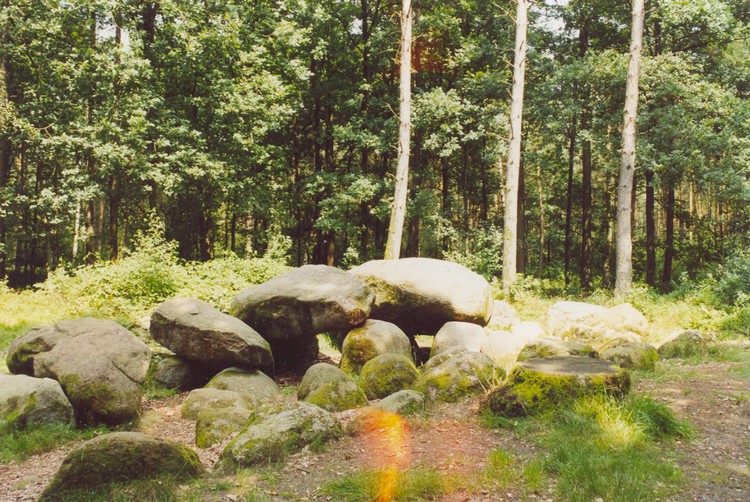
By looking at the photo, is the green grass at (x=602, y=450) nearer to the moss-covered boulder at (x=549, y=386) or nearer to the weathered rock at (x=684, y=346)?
the moss-covered boulder at (x=549, y=386)

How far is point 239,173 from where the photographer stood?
1966cm

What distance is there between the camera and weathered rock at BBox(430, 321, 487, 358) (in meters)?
9.62

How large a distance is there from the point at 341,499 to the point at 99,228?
2298 cm

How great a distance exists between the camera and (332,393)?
675 cm

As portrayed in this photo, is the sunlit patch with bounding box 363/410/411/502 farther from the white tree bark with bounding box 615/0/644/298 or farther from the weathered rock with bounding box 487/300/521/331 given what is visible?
the white tree bark with bounding box 615/0/644/298

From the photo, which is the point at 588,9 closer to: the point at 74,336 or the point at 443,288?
the point at 443,288

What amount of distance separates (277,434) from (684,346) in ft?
28.9

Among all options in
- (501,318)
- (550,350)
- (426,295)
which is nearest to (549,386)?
(550,350)

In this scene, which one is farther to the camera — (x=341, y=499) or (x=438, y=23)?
(x=438, y=23)

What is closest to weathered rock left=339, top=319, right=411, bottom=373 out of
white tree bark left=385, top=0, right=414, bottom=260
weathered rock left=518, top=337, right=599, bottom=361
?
weathered rock left=518, top=337, right=599, bottom=361

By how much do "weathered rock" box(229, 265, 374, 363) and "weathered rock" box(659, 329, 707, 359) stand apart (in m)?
6.32

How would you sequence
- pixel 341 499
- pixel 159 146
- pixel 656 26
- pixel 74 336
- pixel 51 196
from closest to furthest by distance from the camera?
1. pixel 341 499
2. pixel 74 336
3. pixel 51 196
4. pixel 159 146
5. pixel 656 26

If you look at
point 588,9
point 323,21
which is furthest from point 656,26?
point 323,21

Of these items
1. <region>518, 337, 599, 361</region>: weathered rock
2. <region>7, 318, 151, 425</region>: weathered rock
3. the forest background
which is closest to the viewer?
<region>7, 318, 151, 425</region>: weathered rock
